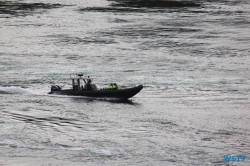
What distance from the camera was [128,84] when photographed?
180ft

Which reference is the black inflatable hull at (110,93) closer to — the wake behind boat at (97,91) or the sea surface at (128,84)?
the wake behind boat at (97,91)

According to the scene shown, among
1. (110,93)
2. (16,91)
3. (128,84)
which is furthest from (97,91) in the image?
(16,91)

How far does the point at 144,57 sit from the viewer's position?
221ft

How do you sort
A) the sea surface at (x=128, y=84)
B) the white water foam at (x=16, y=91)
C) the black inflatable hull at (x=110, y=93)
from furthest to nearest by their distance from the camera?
the white water foam at (x=16, y=91), the black inflatable hull at (x=110, y=93), the sea surface at (x=128, y=84)

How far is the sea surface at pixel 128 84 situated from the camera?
36531 millimetres

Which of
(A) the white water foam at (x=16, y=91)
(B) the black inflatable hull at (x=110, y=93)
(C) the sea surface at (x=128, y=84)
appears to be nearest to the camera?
(C) the sea surface at (x=128, y=84)

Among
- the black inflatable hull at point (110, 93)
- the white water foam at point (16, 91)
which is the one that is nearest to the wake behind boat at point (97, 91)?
the black inflatable hull at point (110, 93)

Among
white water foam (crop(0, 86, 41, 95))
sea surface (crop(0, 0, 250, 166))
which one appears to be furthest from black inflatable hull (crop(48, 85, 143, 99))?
white water foam (crop(0, 86, 41, 95))

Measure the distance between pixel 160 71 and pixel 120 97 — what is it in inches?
471

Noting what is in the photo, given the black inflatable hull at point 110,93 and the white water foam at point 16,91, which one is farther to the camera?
the white water foam at point 16,91

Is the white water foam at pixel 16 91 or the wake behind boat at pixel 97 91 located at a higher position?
the wake behind boat at pixel 97 91

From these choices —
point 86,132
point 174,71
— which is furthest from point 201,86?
point 86,132

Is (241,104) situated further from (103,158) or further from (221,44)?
(221,44)

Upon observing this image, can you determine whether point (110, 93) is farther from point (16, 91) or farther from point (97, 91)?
point (16, 91)
